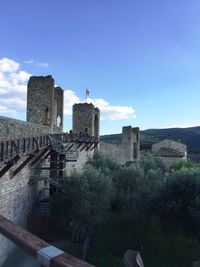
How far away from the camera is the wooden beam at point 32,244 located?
1.56 metres

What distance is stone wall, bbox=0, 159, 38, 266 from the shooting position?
11187 mm

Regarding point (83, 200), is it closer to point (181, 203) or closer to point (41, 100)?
point (181, 203)

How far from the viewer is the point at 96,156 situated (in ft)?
79.0

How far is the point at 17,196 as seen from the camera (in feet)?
41.6

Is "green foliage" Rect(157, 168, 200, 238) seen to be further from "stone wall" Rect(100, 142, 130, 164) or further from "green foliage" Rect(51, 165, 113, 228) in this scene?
"stone wall" Rect(100, 142, 130, 164)

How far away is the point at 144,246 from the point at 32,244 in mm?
13818

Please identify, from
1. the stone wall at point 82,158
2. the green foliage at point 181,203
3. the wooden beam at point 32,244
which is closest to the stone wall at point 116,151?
the stone wall at point 82,158

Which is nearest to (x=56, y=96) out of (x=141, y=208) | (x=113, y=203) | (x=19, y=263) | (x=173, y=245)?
(x=113, y=203)

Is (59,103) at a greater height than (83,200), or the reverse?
(59,103)

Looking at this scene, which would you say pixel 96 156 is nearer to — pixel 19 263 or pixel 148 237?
pixel 148 237

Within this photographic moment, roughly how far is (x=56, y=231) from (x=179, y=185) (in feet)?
18.5

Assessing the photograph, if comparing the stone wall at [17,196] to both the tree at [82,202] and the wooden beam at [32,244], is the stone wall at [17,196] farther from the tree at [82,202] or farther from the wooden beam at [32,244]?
the wooden beam at [32,244]

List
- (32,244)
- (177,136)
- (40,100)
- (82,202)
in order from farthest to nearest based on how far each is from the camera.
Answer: (177,136)
(40,100)
(82,202)
(32,244)

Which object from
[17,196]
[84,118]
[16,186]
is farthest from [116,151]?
[16,186]
